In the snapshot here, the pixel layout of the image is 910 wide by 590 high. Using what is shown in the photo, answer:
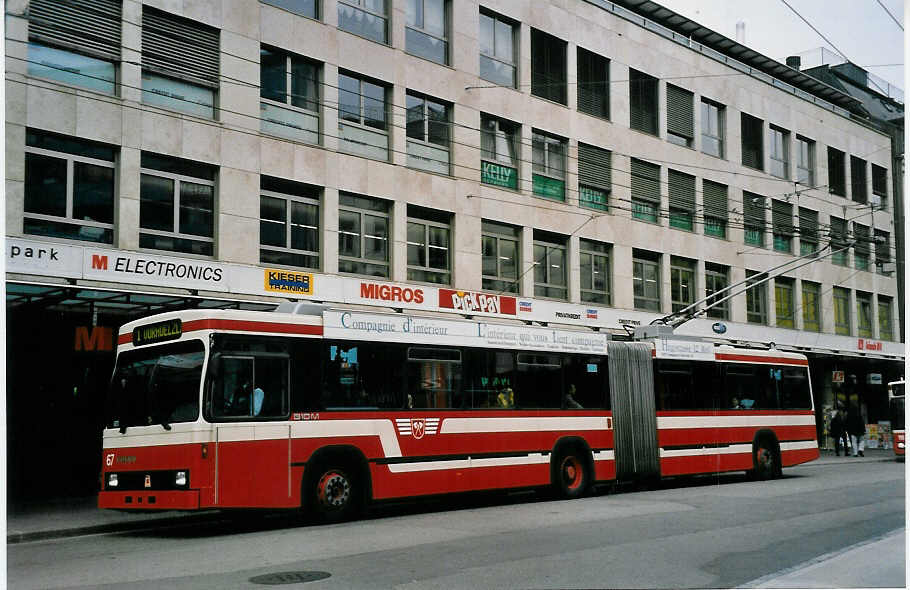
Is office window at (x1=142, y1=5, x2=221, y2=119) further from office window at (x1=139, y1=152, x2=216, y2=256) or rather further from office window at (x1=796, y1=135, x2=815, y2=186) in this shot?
office window at (x1=796, y1=135, x2=815, y2=186)

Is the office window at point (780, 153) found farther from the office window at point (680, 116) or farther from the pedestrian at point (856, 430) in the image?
the pedestrian at point (856, 430)

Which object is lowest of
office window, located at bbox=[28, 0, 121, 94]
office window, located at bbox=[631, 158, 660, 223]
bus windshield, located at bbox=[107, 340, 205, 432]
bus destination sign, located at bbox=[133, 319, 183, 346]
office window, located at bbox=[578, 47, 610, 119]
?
bus windshield, located at bbox=[107, 340, 205, 432]

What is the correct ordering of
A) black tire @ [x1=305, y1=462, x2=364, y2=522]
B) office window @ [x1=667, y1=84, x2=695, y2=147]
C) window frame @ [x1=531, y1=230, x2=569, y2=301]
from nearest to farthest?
black tire @ [x1=305, y1=462, x2=364, y2=522] → window frame @ [x1=531, y1=230, x2=569, y2=301] → office window @ [x1=667, y1=84, x2=695, y2=147]

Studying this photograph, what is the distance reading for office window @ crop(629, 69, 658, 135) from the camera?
24641 millimetres

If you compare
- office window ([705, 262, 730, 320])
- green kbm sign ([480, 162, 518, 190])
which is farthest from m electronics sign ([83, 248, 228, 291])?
office window ([705, 262, 730, 320])

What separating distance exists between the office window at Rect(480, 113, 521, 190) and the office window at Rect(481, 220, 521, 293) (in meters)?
1.06

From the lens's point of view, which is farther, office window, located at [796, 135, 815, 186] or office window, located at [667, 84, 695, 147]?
office window, located at [796, 135, 815, 186]

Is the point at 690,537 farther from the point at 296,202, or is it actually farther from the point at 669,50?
the point at 669,50

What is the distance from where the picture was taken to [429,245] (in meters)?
22.7

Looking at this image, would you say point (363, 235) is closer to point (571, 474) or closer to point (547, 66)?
point (547, 66)

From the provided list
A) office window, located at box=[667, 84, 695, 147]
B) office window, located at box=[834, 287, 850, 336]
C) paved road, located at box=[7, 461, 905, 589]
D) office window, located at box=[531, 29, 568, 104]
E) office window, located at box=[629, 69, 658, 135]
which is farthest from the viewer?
office window, located at box=[834, 287, 850, 336]

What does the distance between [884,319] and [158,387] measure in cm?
2163

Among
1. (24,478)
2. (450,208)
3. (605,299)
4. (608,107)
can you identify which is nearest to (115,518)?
(24,478)

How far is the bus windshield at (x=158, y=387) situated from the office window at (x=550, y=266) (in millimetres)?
12275
